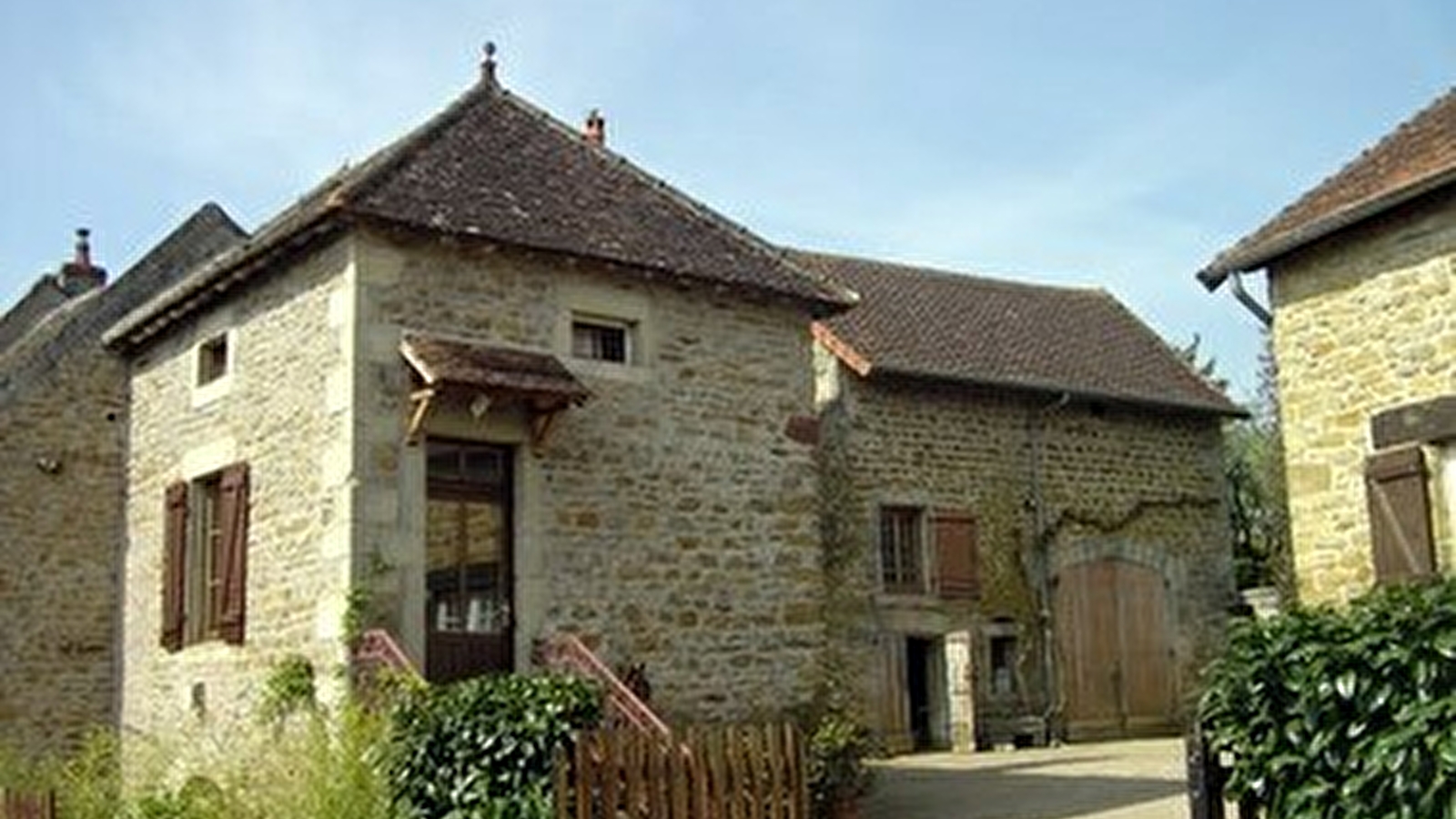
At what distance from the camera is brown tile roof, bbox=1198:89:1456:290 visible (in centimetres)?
1120

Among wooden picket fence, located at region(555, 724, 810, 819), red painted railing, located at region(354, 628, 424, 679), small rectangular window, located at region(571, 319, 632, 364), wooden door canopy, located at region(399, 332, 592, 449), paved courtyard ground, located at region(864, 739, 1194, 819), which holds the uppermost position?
small rectangular window, located at region(571, 319, 632, 364)

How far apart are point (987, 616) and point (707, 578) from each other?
653cm

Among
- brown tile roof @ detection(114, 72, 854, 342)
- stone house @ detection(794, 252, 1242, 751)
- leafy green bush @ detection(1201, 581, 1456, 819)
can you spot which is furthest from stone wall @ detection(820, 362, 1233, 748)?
leafy green bush @ detection(1201, 581, 1456, 819)

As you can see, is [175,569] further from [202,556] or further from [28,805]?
[28,805]

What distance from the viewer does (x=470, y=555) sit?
1270cm

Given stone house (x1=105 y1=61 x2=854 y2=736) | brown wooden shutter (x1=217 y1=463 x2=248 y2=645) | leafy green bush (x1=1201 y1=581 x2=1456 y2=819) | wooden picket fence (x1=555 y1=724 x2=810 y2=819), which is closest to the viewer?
leafy green bush (x1=1201 y1=581 x2=1456 y2=819)

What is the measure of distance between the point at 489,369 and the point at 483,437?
0.64 metres

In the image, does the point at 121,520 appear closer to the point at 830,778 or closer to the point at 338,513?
the point at 338,513

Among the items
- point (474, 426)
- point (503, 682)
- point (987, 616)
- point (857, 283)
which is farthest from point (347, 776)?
point (857, 283)

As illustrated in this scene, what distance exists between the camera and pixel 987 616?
757 inches

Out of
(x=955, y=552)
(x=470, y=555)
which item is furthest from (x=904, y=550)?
(x=470, y=555)

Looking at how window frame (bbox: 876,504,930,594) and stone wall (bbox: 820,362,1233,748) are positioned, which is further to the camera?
window frame (bbox: 876,504,930,594)

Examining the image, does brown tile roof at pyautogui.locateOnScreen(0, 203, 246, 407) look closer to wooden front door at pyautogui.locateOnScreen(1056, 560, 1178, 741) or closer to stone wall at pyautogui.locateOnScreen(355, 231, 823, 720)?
stone wall at pyautogui.locateOnScreen(355, 231, 823, 720)

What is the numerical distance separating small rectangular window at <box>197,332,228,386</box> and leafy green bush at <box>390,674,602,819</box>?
559 cm
